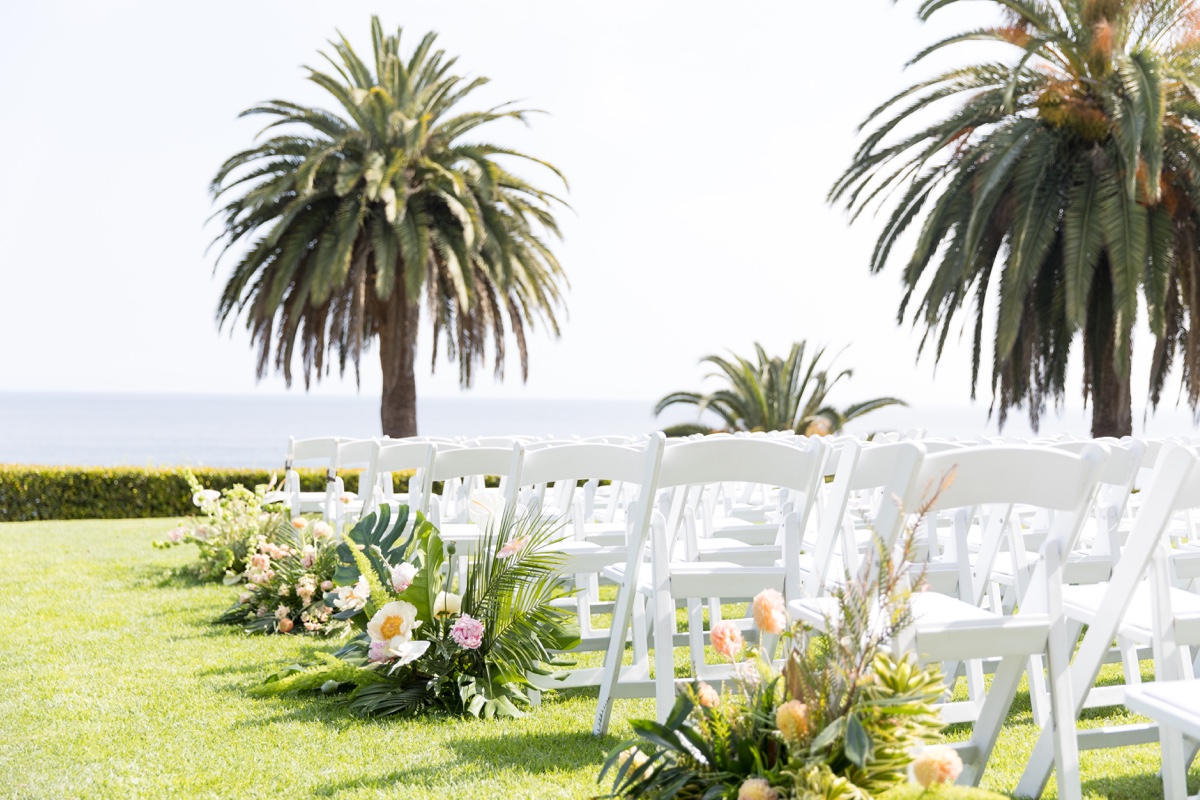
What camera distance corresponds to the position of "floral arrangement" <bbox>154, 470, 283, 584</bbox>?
787 centimetres

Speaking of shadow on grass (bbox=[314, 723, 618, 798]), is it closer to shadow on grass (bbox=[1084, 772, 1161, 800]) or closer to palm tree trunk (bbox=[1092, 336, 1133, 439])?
shadow on grass (bbox=[1084, 772, 1161, 800])

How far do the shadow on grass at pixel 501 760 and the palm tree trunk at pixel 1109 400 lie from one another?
11866mm

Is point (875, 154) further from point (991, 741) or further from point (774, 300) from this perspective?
point (774, 300)

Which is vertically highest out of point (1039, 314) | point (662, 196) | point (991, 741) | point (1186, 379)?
point (662, 196)

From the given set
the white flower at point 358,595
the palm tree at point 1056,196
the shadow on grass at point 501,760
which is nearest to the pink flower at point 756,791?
the shadow on grass at point 501,760

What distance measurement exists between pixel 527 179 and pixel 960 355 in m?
7.27

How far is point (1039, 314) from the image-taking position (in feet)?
45.9

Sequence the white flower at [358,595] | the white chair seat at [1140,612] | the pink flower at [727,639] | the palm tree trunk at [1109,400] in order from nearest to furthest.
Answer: the pink flower at [727,639] → the white chair seat at [1140,612] → the white flower at [358,595] → the palm tree trunk at [1109,400]

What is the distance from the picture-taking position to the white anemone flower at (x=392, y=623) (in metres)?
4.00

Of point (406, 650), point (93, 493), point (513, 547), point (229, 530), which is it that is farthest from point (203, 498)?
point (93, 493)

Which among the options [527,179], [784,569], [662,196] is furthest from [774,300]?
[784,569]

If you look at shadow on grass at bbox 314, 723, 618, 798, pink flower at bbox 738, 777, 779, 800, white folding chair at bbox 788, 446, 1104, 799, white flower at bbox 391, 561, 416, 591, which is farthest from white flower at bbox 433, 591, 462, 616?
pink flower at bbox 738, 777, 779, 800

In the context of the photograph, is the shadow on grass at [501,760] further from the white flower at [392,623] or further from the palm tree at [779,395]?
the palm tree at [779,395]

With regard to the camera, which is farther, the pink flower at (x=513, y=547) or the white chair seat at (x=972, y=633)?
the pink flower at (x=513, y=547)
